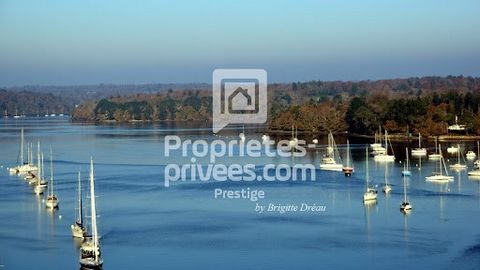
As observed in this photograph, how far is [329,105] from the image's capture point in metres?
45.4

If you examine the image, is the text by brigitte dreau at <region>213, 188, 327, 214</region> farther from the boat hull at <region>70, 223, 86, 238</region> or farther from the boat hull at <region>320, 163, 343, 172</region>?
the boat hull at <region>320, 163, 343, 172</region>

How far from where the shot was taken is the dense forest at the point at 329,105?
35.7 meters

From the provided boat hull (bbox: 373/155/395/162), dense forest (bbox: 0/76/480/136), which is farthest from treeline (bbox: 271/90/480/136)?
boat hull (bbox: 373/155/395/162)

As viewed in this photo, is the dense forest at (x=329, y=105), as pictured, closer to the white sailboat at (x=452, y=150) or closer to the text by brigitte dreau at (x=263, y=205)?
the white sailboat at (x=452, y=150)

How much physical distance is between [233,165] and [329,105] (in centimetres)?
2166

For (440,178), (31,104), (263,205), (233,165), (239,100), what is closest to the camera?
(263,205)

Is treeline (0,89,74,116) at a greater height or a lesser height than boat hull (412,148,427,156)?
greater

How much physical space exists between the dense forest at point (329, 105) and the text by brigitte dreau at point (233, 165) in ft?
16.6

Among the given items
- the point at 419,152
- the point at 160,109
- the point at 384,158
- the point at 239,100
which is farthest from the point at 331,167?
the point at 160,109

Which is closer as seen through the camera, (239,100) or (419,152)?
(419,152)

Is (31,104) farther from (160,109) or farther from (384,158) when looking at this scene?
(384,158)

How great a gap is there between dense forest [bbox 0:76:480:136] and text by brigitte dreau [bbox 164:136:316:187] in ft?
16.6

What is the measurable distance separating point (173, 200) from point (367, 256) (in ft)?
19.0

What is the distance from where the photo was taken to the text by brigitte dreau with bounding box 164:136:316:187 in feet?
69.3
